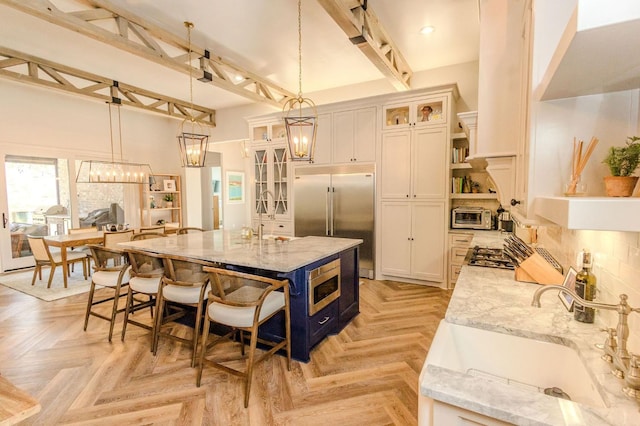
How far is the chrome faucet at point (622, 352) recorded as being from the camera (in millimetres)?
829

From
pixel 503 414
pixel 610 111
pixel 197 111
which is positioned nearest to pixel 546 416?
pixel 503 414

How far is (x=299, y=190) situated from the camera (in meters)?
5.16

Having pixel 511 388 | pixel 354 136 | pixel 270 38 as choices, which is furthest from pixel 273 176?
pixel 511 388

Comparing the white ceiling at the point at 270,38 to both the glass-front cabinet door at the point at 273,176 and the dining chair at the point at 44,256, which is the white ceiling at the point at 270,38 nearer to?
the glass-front cabinet door at the point at 273,176

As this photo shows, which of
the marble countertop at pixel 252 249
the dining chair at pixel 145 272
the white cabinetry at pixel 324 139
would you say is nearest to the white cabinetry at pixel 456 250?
the marble countertop at pixel 252 249

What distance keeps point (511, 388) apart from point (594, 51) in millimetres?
934

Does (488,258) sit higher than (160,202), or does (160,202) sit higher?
(160,202)

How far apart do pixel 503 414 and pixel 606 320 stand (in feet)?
2.62

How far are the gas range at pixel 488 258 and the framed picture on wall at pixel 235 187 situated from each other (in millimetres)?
6756

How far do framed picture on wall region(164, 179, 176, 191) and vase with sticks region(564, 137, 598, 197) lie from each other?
7766 millimetres

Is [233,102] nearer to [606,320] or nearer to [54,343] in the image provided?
[54,343]

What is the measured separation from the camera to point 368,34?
308 centimetres

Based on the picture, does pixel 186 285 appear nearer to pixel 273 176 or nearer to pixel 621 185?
pixel 621 185

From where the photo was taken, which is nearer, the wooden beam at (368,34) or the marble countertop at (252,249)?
the marble countertop at (252,249)
